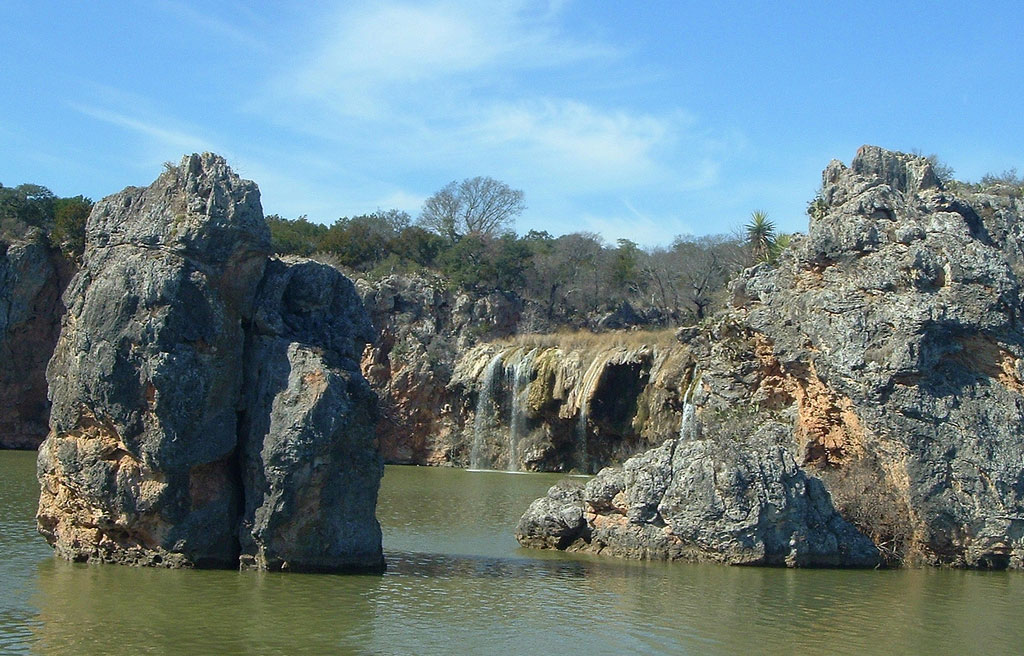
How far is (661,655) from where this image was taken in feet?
38.1

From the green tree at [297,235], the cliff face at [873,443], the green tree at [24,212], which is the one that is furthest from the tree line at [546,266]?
the cliff face at [873,443]

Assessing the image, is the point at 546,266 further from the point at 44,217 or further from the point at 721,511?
the point at 721,511

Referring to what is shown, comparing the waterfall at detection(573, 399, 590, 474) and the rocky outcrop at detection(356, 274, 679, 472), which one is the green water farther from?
the waterfall at detection(573, 399, 590, 474)

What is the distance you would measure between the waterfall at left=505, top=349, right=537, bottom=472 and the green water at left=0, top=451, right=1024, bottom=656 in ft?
87.5

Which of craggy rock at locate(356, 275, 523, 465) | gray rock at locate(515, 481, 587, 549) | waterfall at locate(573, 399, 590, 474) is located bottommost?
gray rock at locate(515, 481, 587, 549)

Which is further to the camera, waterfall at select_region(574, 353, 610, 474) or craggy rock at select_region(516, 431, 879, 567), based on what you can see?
waterfall at select_region(574, 353, 610, 474)

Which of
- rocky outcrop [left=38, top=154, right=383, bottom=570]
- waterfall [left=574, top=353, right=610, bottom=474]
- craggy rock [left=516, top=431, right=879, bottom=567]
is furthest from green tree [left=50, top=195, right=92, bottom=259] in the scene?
craggy rock [left=516, top=431, right=879, bottom=567]

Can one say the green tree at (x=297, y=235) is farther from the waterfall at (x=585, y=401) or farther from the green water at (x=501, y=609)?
the green water at (x=501, y=609)

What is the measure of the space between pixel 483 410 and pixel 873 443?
94.5ft

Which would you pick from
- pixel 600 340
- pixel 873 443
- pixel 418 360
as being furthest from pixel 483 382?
pixel 873 443

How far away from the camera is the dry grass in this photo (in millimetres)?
43219

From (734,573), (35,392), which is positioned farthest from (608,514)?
(35,392)

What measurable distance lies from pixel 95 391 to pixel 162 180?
3.37m

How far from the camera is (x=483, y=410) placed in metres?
47.4
